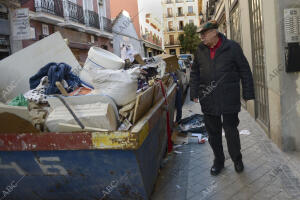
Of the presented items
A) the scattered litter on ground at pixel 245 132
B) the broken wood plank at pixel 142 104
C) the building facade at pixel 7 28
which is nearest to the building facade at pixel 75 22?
the building facade at pixel 7 28

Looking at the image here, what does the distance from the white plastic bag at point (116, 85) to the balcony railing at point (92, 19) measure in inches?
708

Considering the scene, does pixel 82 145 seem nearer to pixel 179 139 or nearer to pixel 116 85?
pixel 116 85

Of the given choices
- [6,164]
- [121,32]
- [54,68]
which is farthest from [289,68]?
[121,32]

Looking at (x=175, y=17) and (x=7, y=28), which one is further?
(x=175, y=17)

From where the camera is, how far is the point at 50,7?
1525 centimetres

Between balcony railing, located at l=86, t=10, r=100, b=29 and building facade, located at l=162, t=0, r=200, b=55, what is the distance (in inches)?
1805

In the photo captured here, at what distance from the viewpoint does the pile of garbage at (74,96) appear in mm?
2564

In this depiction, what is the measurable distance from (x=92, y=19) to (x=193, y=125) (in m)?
16.8

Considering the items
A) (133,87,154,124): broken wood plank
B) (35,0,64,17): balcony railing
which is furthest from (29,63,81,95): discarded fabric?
(35,0,64,17): balcony railing

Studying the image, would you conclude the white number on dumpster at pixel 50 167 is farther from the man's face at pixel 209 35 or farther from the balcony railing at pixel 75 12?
the balcony railing at pixel 75 12

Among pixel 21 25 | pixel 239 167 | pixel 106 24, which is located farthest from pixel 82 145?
pixel 106 24

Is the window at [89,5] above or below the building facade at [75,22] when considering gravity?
above

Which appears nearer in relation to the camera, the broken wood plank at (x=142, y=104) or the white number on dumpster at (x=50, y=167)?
the white number on dumpster at (x=50, y=167)

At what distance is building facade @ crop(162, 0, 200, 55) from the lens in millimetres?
66562
